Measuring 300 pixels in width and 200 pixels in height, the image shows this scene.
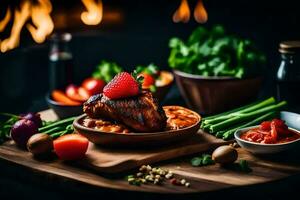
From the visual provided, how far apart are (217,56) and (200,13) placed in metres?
0.52

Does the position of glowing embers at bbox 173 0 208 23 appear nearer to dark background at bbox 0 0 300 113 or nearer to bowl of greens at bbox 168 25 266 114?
dark background at bbox 0 0 300 113

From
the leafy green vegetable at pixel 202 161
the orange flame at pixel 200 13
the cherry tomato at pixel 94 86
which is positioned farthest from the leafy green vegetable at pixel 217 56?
the leafy green vegetable at pixel 202 161

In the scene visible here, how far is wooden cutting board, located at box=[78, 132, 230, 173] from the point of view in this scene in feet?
10.1

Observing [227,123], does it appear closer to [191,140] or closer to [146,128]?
[191,140]

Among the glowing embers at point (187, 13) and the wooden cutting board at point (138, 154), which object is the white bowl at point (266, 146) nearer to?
the wooden cutting board at point (138, 154)

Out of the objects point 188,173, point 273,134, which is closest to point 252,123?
point 273,134

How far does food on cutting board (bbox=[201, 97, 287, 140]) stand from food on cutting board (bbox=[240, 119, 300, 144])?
194mm

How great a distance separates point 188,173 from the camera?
305cm

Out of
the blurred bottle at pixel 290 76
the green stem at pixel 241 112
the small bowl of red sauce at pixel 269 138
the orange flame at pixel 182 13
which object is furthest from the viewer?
the orange flame at pixel 182 13

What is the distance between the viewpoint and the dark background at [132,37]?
4.45m

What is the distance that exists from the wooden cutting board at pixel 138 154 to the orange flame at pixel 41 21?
5.39ft

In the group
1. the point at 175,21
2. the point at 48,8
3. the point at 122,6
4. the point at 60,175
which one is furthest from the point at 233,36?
the point at 60,175

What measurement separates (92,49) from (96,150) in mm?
1998

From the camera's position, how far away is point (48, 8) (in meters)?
4.78
